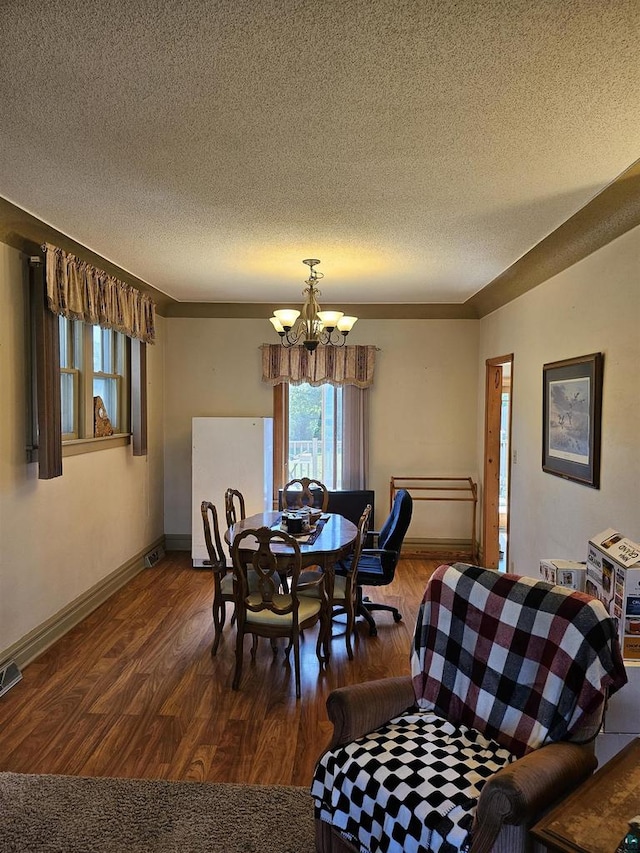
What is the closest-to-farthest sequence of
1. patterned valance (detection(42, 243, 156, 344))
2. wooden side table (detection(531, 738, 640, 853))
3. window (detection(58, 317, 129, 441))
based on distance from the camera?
wooden side table (detection(531, 738, 640, 853)) → patterned valance (detection(42, 243, 156, 344)) → window (detection(58, 317, 129, 441))

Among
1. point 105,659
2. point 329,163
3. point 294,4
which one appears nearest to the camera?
point 294,4

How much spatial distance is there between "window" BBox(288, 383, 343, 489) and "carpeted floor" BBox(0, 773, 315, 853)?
4.00 metres

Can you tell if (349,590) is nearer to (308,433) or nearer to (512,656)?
(512,656)

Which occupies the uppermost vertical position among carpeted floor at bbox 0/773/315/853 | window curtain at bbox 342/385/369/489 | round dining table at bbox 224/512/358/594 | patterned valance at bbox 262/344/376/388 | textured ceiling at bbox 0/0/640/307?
textured ceiling at bbox 0/0/640/307

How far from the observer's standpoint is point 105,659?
3654 millimetres

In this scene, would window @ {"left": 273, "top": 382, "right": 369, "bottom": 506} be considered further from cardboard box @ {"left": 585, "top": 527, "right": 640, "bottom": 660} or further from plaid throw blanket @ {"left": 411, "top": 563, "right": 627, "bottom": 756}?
plaid throw blanket @ {"left": 411, "top": 563, "right": 627, "bottom": 756}

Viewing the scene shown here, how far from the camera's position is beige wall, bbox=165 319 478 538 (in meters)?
6.19

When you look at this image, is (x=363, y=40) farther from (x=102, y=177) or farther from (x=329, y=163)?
(x=102, y=177)

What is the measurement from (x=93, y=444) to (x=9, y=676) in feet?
5.77

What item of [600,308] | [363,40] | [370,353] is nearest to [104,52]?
[363,40]

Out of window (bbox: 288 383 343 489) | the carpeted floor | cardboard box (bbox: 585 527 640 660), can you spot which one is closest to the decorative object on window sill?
window (bbox: 288 383 343 489)

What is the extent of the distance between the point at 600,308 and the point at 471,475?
3.17 meters

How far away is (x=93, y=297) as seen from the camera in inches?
159

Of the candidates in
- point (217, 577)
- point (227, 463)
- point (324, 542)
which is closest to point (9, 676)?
point (217, 577)
